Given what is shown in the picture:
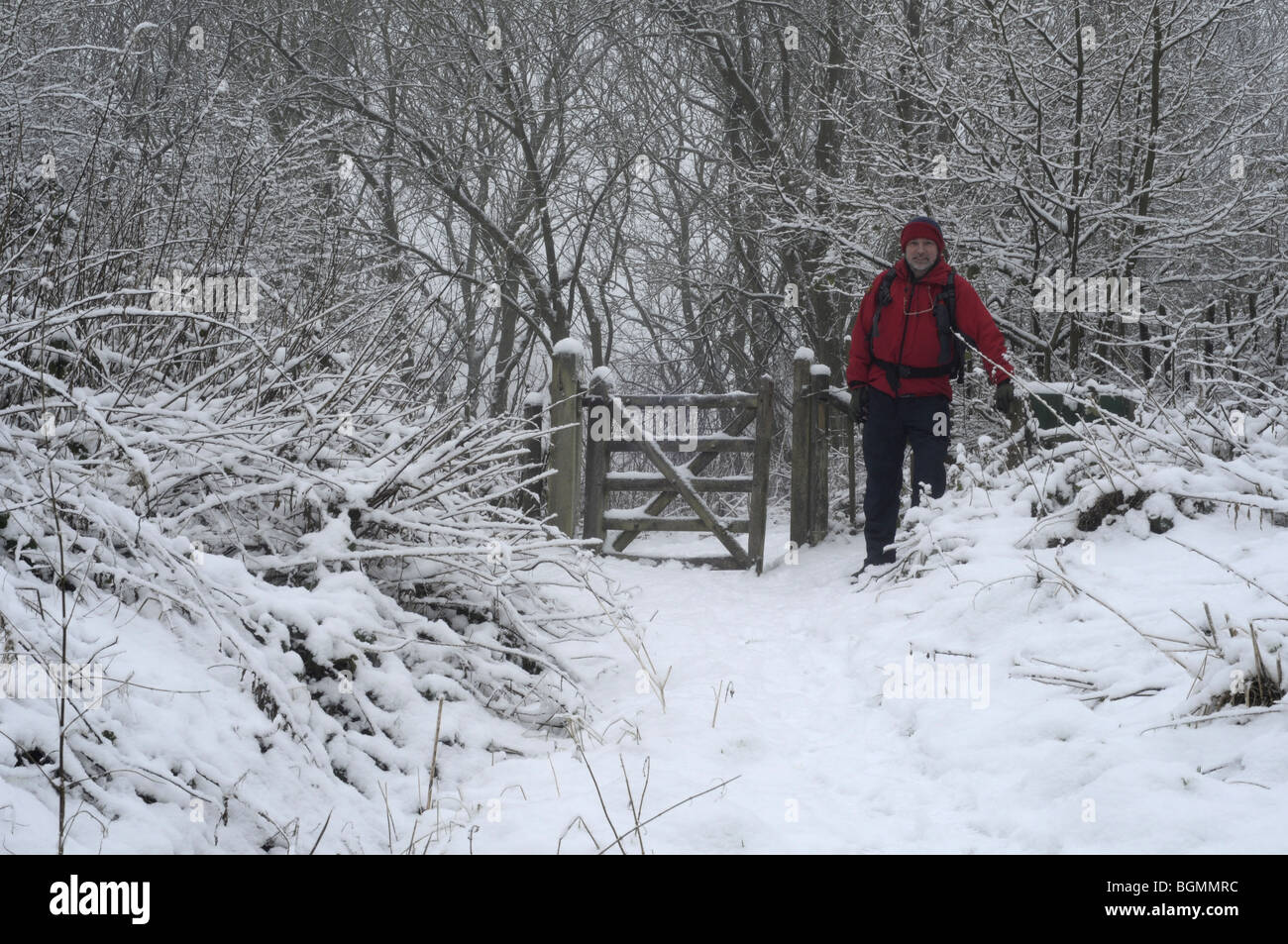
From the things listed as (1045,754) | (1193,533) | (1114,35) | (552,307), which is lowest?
(1045,754)

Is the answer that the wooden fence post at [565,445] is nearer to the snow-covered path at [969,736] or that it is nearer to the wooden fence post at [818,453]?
the wooden fence post at [818,453]

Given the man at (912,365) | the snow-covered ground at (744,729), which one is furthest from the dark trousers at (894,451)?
the snow-covered ground at (744,729)

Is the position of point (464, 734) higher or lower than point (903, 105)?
lower

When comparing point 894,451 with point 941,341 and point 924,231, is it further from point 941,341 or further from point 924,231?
point 924,231

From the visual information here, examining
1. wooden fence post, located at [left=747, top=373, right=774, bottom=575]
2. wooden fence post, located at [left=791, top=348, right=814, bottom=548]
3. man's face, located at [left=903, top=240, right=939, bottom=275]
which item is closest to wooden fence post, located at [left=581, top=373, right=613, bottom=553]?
wooden fence post, located at [left=747, top=373, right=774, bottom=575]

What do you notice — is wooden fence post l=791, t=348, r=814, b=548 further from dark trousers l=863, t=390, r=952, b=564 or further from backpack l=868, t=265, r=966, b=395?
backpack l=868, t=265, r=966, b=395

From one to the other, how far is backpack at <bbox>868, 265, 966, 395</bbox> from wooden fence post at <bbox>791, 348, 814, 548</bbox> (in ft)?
5.44

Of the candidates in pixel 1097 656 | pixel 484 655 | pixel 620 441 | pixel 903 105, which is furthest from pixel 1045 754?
pixel 903 105

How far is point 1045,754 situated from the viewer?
2484mm

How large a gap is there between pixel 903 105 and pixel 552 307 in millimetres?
4405

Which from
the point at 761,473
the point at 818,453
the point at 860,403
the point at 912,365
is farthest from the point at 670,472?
the point at 912,365

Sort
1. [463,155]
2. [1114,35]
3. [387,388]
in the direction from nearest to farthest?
[387,388], [1114,35], [463,155]

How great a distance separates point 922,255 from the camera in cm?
570
